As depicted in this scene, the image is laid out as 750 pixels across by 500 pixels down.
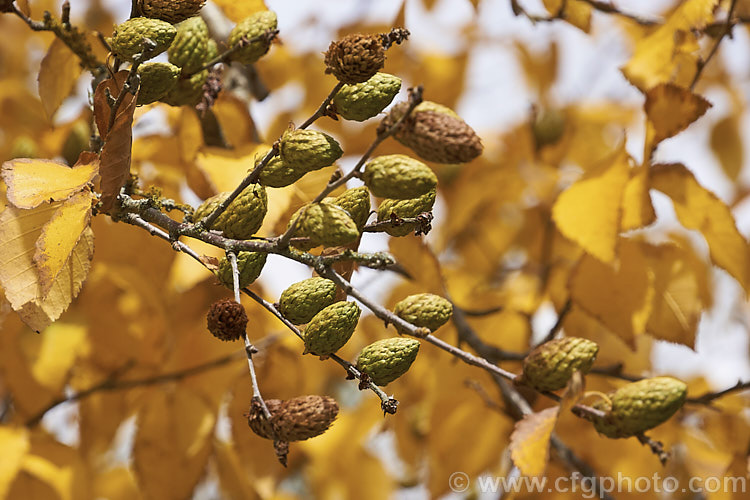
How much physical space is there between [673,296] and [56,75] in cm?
141

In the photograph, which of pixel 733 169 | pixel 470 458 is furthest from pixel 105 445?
pixel 733 169

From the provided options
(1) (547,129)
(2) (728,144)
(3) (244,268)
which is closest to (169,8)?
(3) (244,268)

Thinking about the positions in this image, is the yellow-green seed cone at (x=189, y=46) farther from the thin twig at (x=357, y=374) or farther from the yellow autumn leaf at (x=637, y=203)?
the yellow autumn leaf at (x=637, y=203)

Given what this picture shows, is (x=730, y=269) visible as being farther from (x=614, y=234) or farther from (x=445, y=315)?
(x=445, y=315)

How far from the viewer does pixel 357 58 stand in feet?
3.11

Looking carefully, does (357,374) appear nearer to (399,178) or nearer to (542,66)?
(399,178)

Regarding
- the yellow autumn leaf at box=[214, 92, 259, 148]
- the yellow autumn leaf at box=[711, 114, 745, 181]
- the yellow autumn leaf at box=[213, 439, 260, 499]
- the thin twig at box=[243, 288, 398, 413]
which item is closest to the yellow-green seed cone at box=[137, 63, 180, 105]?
the thin twig at box=[243, 288, 398, 413]

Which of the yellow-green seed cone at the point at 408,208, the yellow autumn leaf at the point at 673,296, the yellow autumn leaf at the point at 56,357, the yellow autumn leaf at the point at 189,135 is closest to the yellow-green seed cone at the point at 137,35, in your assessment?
the yellow-green seed cone at the point at 408,208

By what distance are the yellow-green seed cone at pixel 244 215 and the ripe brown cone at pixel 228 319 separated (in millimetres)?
100

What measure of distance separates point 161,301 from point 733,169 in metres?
2.73

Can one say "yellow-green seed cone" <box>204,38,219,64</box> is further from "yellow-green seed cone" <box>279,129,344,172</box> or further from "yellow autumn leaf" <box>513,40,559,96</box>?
"yellow autumn leaf" <box>513,40,559,96</box>

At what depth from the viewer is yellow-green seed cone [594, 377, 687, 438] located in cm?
116

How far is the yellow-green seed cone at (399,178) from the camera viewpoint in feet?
3.16

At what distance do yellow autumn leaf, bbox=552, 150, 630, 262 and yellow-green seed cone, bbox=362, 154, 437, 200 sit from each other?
0.65 metres
